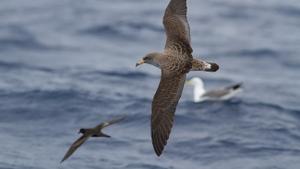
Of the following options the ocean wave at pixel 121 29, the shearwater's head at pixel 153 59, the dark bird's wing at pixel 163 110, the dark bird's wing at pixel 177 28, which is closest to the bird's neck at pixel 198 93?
the ocean wave at pixel 121 29

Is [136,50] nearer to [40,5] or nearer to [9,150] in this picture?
[40,5]

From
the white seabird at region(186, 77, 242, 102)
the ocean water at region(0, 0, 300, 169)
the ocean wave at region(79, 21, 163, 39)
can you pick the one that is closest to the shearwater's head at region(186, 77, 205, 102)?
the white seabird at region(186, 77, 242, 102)

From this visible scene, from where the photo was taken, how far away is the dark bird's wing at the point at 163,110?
1015cm

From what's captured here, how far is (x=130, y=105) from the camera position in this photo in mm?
15336

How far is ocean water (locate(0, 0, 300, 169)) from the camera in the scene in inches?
519

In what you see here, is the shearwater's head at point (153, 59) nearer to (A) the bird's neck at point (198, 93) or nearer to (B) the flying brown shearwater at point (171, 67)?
(B) the flying brown shearwater at point (171, 67)

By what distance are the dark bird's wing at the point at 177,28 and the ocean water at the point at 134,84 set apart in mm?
2212

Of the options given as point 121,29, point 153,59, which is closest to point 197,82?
point 121,29

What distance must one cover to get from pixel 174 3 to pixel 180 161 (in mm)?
2551

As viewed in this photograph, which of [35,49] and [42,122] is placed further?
[35,49]

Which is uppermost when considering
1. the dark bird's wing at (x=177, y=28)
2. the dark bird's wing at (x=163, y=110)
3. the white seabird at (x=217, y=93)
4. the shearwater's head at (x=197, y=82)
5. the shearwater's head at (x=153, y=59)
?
the dark bird's wing at (x=177, y=28)

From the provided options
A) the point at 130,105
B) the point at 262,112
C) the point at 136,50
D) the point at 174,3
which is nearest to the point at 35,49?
the point at 136,50

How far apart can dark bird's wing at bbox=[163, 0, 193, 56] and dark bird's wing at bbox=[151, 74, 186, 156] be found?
0.68 m

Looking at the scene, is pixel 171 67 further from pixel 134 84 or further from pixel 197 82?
pixel 197 82
